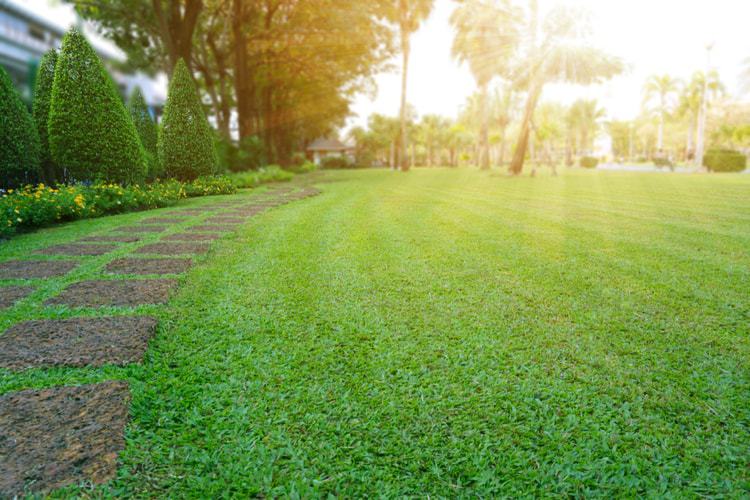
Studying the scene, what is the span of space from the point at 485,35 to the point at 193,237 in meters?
29.0

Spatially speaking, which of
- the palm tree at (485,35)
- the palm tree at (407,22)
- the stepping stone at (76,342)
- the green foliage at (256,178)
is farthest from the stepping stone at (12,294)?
the palm tree at (407,22)

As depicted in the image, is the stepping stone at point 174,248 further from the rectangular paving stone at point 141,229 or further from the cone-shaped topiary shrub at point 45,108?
the cone-shaped topiary shrub at point 45,108

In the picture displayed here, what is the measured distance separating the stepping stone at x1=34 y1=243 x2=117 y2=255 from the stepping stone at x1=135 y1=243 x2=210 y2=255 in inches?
15.0

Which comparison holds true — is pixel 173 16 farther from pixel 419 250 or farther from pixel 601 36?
pixel 601 36

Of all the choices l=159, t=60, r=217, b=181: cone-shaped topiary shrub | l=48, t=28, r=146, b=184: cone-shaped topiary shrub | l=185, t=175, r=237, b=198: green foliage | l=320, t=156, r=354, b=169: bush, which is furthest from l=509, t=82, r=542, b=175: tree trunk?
l=320, t=156, r=354, b=169: bush

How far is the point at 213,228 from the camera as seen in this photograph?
5.95m

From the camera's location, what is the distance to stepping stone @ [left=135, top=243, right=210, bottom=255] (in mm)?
4543

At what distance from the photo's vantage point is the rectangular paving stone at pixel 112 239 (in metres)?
5.10

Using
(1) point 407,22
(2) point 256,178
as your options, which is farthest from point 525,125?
(2) point 256,178

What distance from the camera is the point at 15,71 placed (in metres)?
25.2

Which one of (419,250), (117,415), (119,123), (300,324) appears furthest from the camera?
(119,123)

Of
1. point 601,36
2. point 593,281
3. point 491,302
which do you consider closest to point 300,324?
point 491,302

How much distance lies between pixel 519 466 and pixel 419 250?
3.31 metres

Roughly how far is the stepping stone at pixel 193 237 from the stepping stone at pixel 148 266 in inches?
39.8
